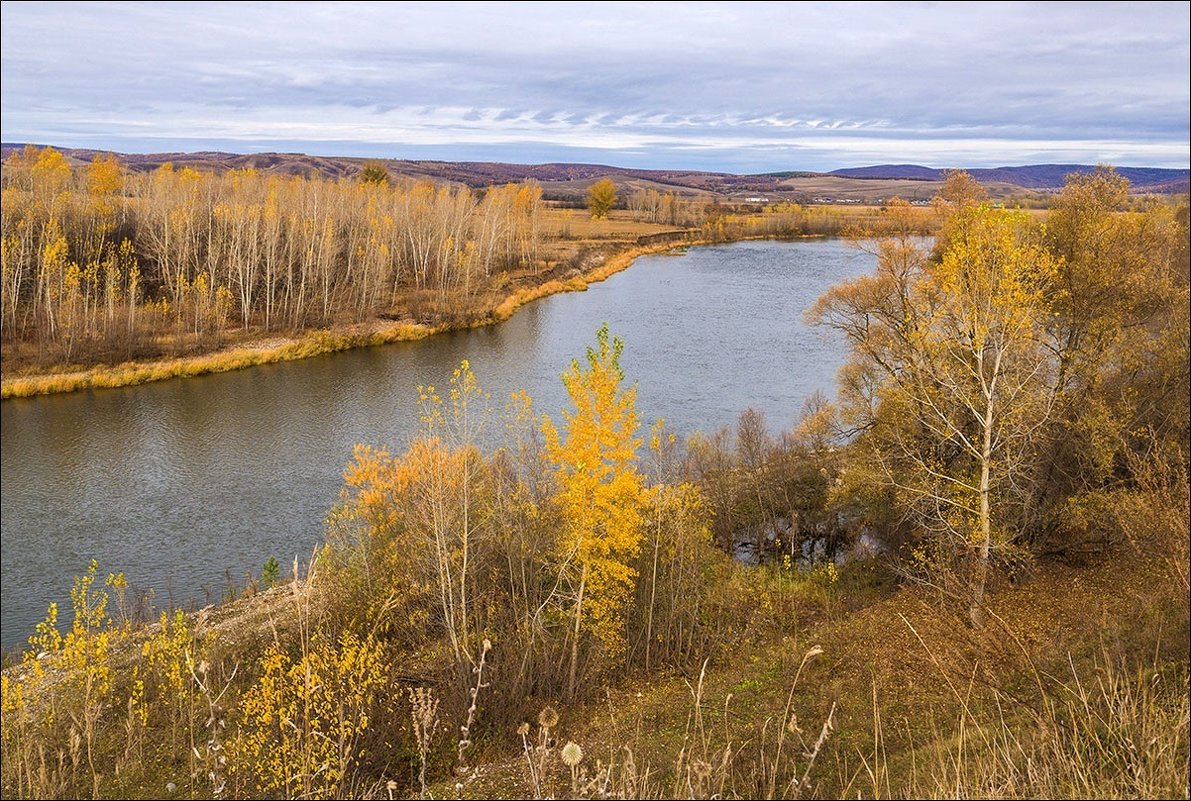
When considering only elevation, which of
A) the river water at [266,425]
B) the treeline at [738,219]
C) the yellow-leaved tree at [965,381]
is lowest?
the river water at [266,425]

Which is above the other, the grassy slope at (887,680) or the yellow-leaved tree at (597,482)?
the yellow-leaved tree at (597,482)

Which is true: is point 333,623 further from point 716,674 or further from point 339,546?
point 716,674

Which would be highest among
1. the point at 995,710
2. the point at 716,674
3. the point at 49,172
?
the point at 49,172

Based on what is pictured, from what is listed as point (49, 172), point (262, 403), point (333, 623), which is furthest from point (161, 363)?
point (333, 623)

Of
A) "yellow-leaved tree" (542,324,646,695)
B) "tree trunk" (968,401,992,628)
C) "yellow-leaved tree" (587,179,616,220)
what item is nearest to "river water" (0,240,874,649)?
"yellow-leaved tree" (542,324,646,695)

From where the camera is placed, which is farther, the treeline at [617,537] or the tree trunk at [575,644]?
the tree trunk at [575,644]

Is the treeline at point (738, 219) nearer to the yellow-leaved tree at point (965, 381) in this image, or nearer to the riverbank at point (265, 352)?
the riverbank at point (265, 352)

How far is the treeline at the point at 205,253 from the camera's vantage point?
35.8 metres

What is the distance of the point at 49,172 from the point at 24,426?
27.7 m

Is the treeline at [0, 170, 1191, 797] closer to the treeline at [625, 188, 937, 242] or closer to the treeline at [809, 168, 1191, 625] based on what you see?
the treeline at [809, 168, 1191, 625]

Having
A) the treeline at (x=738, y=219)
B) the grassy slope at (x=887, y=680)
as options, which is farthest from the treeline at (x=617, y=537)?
the treeline at (x=738, y=219)

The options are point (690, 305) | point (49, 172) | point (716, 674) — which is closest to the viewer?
point (716, 674)

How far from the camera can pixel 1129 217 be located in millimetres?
15086

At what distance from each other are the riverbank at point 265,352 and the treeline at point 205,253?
164cm
